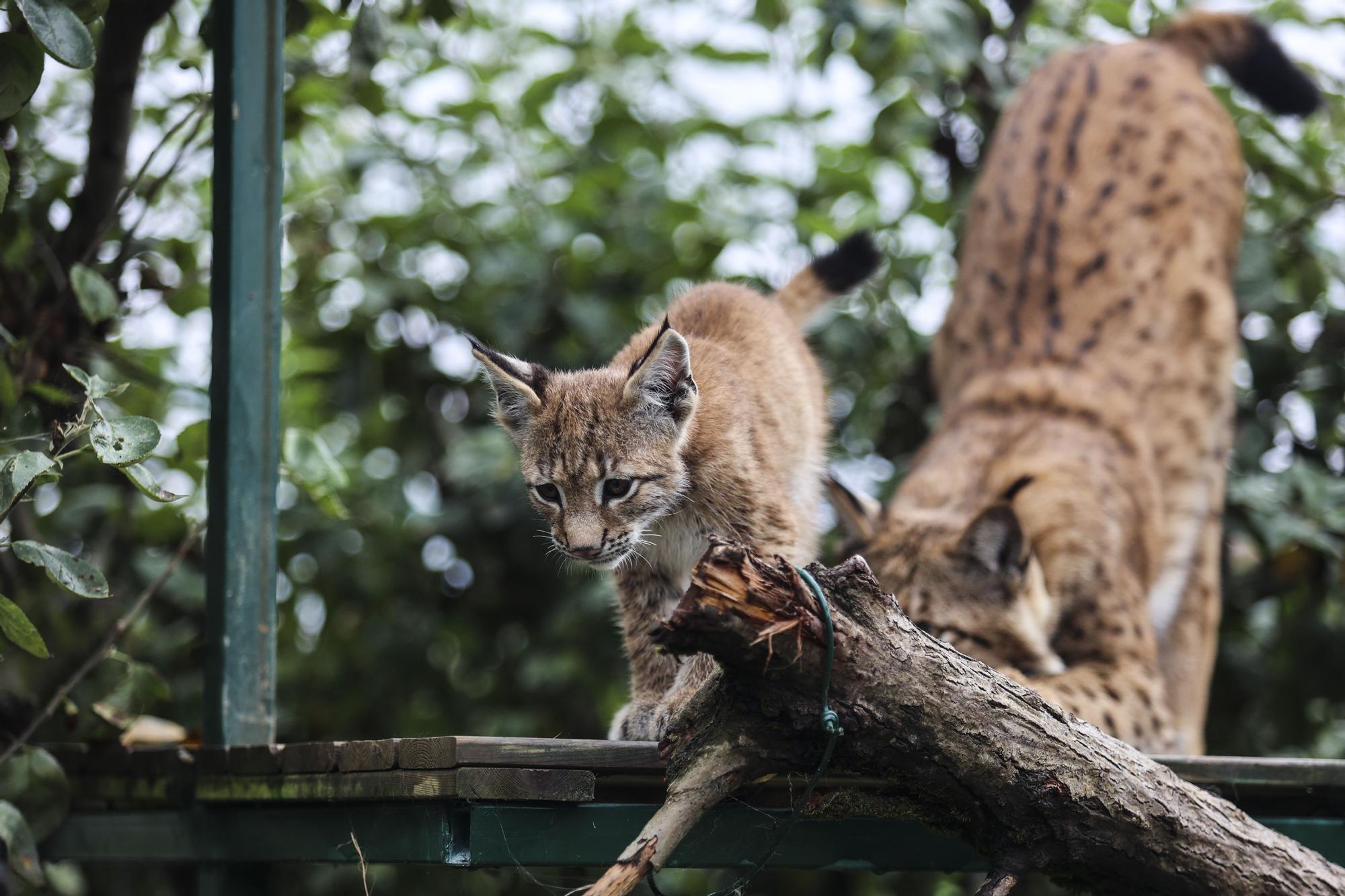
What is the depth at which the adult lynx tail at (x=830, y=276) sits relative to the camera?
530 centimetres

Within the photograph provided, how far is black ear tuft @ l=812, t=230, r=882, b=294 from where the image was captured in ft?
17.4

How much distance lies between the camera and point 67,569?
10.9 feet

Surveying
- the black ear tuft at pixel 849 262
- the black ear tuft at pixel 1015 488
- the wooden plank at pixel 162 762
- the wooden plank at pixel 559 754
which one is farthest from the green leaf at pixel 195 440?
the black ear tuft at pixel 1015 488

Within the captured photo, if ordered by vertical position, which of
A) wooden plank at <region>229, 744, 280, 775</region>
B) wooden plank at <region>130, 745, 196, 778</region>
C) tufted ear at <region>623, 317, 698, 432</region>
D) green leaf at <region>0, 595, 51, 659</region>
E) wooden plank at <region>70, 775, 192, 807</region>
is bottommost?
wooden plank at <region>70, 775, 192, 807</region>

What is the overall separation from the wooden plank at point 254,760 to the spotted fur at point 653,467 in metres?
0.92

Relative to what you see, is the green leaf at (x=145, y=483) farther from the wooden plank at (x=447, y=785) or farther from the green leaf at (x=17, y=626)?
the wooden plank at (x=447, y=785)

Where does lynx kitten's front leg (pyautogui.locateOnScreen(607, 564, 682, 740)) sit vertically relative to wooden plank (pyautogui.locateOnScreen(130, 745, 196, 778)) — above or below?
above

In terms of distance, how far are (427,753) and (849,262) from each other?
2774mm

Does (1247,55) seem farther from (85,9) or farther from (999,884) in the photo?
(85,9)

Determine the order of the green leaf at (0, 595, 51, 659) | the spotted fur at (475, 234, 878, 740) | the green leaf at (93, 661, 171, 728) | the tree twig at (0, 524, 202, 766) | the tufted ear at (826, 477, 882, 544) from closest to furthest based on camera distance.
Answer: the green leaf at (0, 595, 51, 659) → the spotted fur at (475, 234, 878, 740) → the tree twig at (0, 524, 202, 766) → the green leaf at (93, 661, 171, 728) → the tufted ear at (826, 477, 882, 544)

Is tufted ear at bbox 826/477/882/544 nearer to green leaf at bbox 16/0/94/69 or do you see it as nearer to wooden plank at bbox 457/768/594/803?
wooden plank at bbox 457/768/594/803

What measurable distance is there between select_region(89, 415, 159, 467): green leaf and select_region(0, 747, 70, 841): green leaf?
1379 mm

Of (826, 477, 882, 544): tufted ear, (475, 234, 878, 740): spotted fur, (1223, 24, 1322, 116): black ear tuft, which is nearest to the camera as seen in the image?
(475, 234, 878, 740): spotted fur

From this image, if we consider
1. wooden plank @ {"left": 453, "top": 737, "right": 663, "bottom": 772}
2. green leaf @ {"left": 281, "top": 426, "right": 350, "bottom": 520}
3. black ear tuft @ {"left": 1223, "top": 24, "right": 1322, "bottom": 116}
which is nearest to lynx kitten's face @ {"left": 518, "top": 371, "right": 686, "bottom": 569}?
green leaf @ {"left": 281, "top": 426, "right": 350, "bottom": 520}
